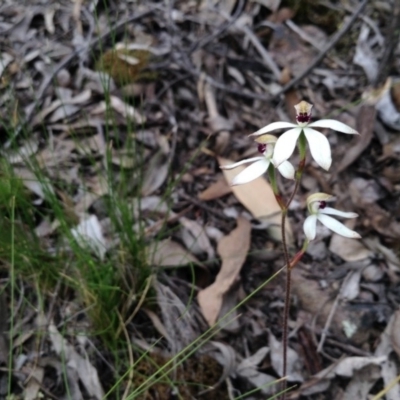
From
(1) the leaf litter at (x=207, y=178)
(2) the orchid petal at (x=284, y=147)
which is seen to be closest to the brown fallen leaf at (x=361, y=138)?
(1) the leaf litter at (x=207, y=178)

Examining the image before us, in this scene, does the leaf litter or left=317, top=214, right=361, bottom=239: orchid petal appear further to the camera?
the leaf litter

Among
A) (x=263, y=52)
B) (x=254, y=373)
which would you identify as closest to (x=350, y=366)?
(x=254, y=373)

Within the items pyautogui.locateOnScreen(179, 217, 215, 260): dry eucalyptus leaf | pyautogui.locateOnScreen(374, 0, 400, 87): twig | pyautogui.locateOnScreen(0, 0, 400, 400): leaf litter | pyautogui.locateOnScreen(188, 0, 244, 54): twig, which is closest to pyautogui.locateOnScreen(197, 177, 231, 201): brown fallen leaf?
pyautogui.locateOnScreen(0, 0, 400, 400): leaf litter

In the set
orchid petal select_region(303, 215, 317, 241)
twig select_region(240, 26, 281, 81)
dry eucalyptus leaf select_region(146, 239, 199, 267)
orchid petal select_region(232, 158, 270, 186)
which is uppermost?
orchid petal select_region(232, 158, 270, 186)

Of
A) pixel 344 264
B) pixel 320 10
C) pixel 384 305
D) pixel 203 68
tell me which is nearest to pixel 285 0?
pixel 320 10

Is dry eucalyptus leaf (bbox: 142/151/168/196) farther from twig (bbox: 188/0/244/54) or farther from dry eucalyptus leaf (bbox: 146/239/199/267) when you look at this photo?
twig (bbox: 188/0/244/54)

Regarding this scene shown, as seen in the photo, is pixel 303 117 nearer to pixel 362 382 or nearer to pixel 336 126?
pixel 336 126

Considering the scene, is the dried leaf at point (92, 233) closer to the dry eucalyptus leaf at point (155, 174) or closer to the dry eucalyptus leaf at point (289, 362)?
the dry eucalyptus leaf at point (155, 174)
